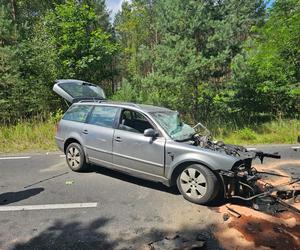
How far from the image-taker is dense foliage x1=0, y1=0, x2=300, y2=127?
39.2ft

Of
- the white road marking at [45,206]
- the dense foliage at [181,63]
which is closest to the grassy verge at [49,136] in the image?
the dense foliage at [181,63]

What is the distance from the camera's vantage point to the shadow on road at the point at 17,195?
4.76 meters

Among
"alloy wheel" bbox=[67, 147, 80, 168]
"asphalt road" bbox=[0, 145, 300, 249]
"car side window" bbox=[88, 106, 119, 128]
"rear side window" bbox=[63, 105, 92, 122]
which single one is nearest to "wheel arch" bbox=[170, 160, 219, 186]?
"asphalt road" bbox=[0, 145, 300, 249]

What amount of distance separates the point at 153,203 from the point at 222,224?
126cm

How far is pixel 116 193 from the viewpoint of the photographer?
5062mm

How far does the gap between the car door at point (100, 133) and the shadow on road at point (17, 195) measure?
1.31 meters

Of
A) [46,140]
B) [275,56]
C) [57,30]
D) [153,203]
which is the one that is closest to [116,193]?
[153,203]

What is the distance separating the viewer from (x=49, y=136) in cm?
1044

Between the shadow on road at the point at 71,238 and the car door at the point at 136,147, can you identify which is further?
the car door at the point at 136,147

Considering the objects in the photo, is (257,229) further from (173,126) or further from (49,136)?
(49,136)

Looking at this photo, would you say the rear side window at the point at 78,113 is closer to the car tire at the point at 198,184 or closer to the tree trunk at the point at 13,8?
the car tire at the point at 198,184

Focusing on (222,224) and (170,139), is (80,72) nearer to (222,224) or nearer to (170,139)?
(170,139)

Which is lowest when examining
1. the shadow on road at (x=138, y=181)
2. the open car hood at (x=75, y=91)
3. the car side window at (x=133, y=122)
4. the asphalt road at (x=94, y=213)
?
the asphalt road at (x=94, y=213)

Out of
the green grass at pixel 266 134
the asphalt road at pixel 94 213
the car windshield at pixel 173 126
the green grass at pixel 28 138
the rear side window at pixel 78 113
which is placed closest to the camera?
the asphalt road at pixel 94 213
